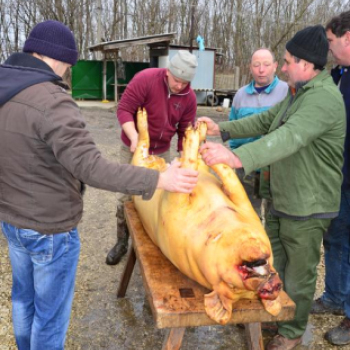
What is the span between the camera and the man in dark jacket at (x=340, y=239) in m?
2.62

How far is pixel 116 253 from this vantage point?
3.75 metres

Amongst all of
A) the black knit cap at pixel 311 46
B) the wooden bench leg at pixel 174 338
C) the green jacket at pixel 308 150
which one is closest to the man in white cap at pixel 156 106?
the black knit cap at pixel 311 46

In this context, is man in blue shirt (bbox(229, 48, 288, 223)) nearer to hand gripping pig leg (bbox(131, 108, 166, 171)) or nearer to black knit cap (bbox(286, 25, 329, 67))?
hand gripping pig leg (bbox(131, 108, 166, 171))

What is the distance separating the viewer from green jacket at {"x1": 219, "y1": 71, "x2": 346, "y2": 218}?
2.04 m

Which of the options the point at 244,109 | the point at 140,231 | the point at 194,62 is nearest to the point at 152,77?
the point at 194,62

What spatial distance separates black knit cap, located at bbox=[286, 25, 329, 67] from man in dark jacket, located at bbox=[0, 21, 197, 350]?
42.9 inches

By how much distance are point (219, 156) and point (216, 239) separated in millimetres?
464

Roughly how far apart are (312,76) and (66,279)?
186 centimetres

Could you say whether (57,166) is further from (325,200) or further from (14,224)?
(325,200)

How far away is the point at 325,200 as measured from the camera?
2.34 m

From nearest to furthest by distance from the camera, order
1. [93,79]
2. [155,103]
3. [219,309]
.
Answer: [219,309]
[155,103]
[93,79]

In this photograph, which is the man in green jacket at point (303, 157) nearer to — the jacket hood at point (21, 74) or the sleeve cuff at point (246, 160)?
the sleeve cuff at point (246, 160)

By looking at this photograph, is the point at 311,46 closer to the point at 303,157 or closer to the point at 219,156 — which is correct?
the point at 303,157

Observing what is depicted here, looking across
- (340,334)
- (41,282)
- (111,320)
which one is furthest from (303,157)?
(111,320)
